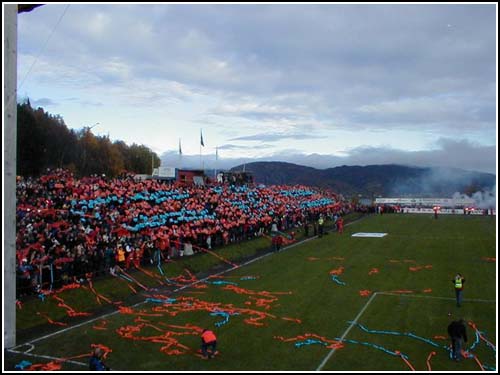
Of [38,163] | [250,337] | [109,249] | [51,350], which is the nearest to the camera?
[51,350]

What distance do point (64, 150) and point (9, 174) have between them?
6789 cm

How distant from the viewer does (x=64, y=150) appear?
81938 millimetres

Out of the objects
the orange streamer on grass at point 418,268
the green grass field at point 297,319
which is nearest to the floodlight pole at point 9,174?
the green grass field at point 297,319

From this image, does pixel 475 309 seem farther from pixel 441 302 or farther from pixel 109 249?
pixel 109 249

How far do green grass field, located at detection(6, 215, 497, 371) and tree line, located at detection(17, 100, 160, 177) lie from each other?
40494 millimetres

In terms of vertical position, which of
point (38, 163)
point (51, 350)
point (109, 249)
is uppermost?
point (38, 163)

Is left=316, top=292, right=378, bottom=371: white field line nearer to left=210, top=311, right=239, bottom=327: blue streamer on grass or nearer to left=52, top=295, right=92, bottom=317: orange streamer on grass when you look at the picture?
left=210, top=311, right=239, bottom=327: blue streamer on grass

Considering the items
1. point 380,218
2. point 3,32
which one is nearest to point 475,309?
point 3,32

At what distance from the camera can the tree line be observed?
6375cm

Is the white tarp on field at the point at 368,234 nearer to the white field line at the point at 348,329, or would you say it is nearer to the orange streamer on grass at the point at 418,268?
the orange streamer on grass at the point at 418,268

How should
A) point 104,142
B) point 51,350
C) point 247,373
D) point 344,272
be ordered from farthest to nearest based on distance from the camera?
1. point 104,142
2. point 344,272
3. point 51,350
4. point 247,373

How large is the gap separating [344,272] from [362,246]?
35.3 ft

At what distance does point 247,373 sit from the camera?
1457 centimetres

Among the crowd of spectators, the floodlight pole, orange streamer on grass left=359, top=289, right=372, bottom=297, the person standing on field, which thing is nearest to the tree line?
the crowd of spectators
